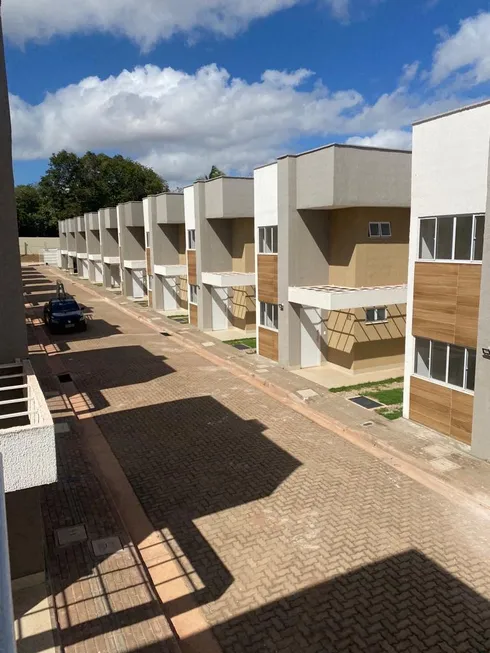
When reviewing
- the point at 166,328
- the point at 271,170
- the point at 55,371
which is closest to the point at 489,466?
the point at 271,170

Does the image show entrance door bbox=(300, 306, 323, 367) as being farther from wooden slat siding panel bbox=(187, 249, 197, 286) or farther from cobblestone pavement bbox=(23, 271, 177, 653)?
cobblestone pavement bbox=(23, 271, 177, 653)

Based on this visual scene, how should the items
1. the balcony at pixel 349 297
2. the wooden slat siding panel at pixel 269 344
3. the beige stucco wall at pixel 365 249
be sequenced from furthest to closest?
the wooden slat siding panel at pixel 269 344, the beige stucco wall at pixel 365 249, the balcony at pixel 349 297

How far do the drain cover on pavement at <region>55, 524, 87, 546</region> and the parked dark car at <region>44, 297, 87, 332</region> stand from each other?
64.0ft

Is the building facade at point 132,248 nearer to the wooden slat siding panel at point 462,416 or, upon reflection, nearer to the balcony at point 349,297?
the balcony at point 349,297

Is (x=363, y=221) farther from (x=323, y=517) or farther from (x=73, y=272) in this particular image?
(x=73, y=272)

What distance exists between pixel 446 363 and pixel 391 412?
2.59 metres

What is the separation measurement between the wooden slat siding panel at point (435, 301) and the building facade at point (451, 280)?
24 mm

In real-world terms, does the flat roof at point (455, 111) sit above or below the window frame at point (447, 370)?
above

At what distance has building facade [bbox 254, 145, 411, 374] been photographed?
16938mm

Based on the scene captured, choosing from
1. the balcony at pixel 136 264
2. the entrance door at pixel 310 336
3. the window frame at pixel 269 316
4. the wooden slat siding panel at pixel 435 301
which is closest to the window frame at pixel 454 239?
the wooden slat siding panel at pixel 435 301

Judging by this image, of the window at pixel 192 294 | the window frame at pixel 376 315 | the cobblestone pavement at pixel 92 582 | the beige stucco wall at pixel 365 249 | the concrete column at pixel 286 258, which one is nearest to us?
the cobblestone pavement at pixel 92 582

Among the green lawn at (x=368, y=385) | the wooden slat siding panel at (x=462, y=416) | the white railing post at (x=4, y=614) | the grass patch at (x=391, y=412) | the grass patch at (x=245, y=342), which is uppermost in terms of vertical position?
the white railing post at (x=4, y=614)

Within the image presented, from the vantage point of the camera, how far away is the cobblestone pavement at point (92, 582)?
628cm

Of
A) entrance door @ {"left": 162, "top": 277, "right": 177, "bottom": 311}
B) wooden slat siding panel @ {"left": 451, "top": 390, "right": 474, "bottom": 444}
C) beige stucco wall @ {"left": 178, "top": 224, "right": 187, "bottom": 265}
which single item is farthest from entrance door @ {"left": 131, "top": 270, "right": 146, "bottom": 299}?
wooden slat siding panel @ {"left": 451, "top": 390, "right": 474, "bottom": 444}
